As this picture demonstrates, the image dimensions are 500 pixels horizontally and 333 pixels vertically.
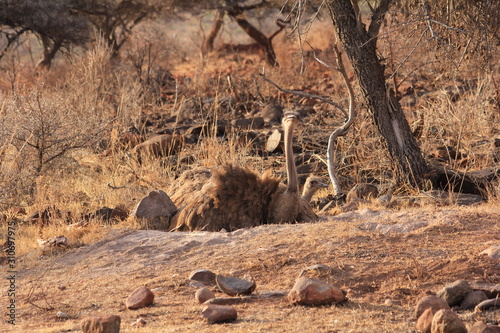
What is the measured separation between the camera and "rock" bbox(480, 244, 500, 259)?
15.7 ft

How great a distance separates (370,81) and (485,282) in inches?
157

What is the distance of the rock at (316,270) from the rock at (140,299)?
1.01 m

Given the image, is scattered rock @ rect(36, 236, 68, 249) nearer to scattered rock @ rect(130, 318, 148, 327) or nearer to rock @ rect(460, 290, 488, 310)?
scattered rock @ rect(130, 318, 148, 327)

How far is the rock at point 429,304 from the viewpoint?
148 inches

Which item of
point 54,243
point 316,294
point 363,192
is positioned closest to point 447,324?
point 316,294

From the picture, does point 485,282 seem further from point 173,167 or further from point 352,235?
point 173,167

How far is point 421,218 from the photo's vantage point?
6117mm

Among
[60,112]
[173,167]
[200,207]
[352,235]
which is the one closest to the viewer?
[352,235]

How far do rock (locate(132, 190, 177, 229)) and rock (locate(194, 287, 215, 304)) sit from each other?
261 cm

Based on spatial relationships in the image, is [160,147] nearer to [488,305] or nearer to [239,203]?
[239,203]

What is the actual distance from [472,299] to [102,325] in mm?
1983

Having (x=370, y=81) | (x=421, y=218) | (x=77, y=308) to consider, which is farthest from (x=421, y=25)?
(x=77, y=308)

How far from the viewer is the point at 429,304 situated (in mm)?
3775

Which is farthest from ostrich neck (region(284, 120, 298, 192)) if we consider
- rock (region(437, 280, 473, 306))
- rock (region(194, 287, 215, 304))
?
rock (region(437, 280, 473, 306))
